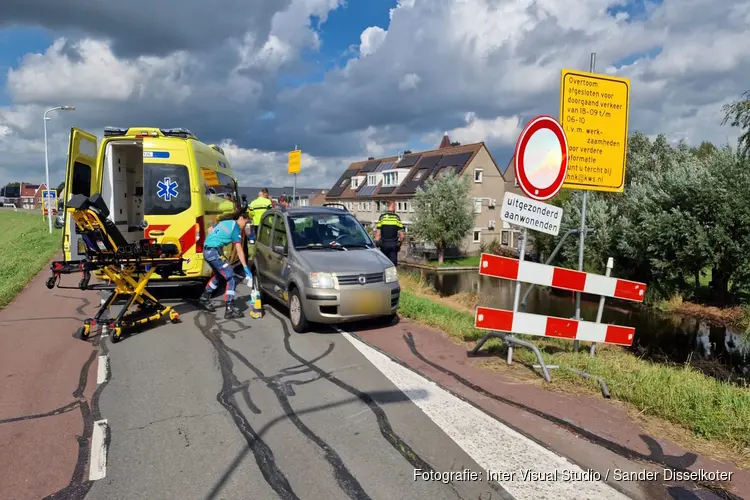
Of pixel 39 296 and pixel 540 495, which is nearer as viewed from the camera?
pixel 540 495

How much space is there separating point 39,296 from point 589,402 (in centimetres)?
1079

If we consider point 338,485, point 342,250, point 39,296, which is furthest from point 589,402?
point 39,296

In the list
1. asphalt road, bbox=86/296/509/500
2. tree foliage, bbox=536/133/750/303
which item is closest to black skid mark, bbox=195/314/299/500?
asphalt road, bbox=86/296/509/500

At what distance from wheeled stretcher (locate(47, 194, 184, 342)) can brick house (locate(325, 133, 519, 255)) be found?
4289 cm

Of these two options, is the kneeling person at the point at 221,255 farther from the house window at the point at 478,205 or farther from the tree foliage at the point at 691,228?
the house window at the point at 478,205

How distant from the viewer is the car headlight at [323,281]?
24.0 ft

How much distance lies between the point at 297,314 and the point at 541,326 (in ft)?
11.5

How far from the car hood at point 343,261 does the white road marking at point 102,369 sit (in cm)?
282

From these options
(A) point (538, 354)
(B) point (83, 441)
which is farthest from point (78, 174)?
(A) point (538, 354)

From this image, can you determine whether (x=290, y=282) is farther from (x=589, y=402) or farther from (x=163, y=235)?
(x=589, y=402)

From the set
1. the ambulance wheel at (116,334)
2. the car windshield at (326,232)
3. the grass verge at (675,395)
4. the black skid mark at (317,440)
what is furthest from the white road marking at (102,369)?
the grass verge at (675,395)

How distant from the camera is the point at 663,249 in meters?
24.9

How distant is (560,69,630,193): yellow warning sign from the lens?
6.63 metres

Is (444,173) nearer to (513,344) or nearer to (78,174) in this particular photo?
(78,174)
